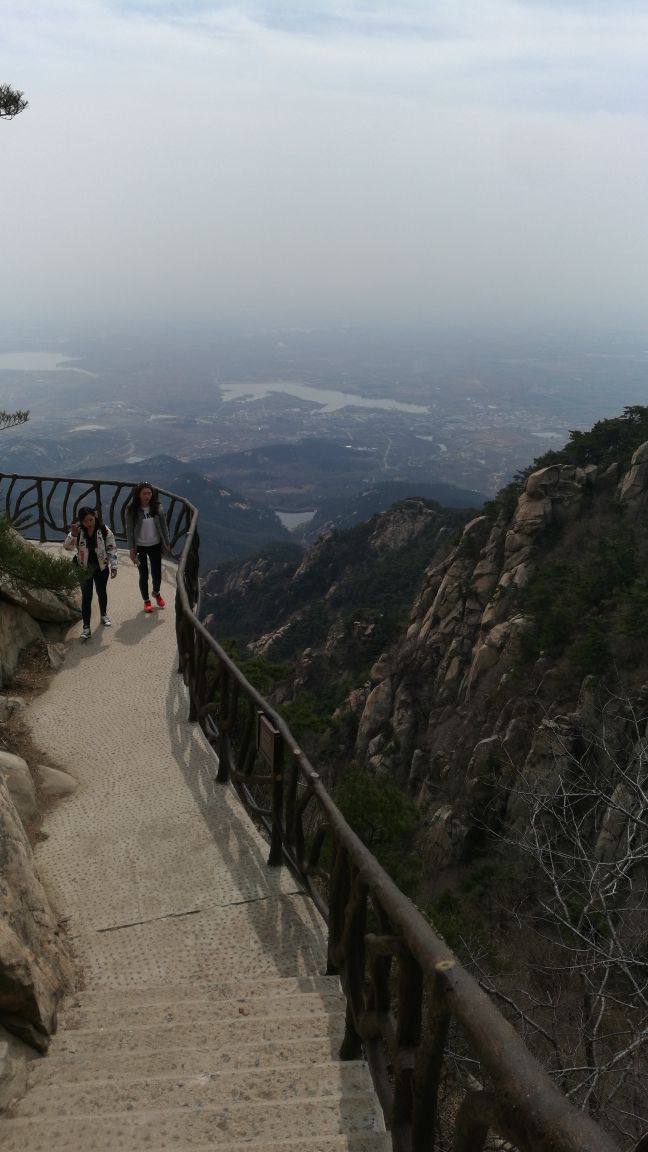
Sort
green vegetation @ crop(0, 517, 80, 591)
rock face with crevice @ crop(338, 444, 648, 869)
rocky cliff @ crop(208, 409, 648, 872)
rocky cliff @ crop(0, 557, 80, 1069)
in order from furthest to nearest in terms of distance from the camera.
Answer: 1. rock face with crevice @ crop(338, 444, 648, 869)
2. rocky cliff @ crop(208, 409, 648, 872)
3. green vegetation @ crop(0, 517, 80, 591)
4. rocky cliff @ crop(0, 557, 80, 1069)

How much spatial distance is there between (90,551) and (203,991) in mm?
4893

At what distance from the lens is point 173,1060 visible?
8.25 ft

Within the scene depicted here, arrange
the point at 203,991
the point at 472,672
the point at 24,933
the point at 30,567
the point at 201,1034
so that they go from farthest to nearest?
the point at 472,672 < the point at 30,567 < the point at 203,991 < the point at 24,933 < the point at 201,1034

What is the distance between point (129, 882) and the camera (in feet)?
13.1

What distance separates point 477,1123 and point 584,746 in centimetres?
1402

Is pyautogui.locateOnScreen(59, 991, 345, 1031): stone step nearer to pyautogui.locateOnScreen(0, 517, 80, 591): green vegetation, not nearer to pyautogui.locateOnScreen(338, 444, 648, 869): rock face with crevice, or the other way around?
pyautogui.locateOnScreen(0, 517, 80, 591): green vegetation

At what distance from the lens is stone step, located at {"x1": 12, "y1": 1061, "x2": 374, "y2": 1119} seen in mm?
2275

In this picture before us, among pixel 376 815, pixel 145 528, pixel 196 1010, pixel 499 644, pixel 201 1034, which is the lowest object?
pixel 376 815

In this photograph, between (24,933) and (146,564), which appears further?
(146,564)

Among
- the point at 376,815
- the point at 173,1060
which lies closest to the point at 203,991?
the point at 173,1060

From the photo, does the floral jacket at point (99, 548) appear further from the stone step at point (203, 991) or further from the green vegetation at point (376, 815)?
the green vegetation at point (376, 815)

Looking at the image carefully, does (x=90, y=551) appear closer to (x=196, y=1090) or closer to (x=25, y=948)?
(x=25, y=948)

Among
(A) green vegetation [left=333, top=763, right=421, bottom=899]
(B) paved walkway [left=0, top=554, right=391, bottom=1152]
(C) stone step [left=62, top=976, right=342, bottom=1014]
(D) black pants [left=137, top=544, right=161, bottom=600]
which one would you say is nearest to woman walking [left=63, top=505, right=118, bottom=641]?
(D) black pants [left=137, top=544, right=161, bottom=600]

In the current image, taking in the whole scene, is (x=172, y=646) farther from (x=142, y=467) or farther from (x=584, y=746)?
(x=142, y=467)
